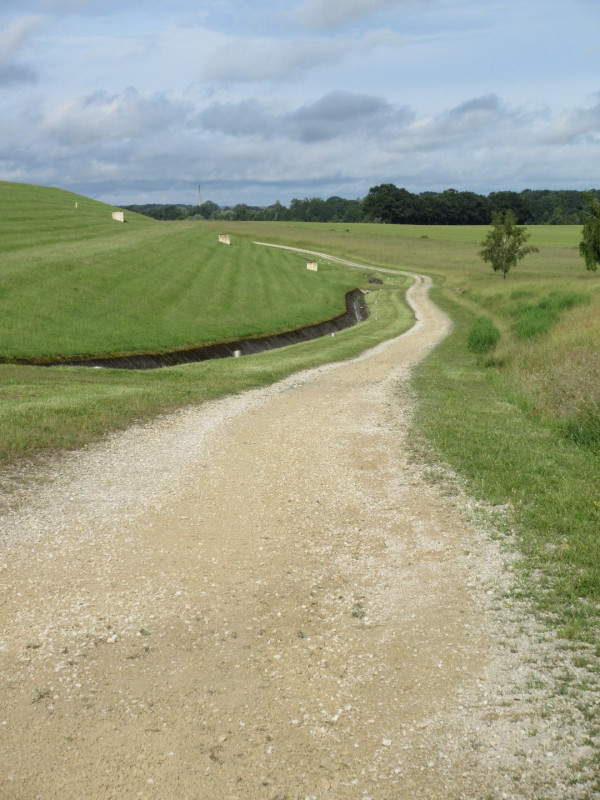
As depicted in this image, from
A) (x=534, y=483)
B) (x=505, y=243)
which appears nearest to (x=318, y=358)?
(x=534, y=483)

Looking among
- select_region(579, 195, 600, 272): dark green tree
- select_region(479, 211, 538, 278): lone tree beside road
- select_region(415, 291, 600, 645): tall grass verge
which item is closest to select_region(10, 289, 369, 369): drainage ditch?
select_region(415, 291, 600, 645): tall grass verge

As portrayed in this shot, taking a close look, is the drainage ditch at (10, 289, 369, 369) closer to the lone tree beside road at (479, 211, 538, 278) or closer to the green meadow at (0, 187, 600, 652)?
the green meadow at (0, 187, 600, 652)

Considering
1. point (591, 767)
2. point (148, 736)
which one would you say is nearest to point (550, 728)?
point (591, 767)

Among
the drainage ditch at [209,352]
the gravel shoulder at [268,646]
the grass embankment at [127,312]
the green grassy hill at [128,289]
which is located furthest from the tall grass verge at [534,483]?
the green grassy hill at [128,289]

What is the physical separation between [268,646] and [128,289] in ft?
124

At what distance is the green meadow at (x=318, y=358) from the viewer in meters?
10.0

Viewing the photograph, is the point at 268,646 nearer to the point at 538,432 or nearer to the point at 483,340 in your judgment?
the point at 538,432

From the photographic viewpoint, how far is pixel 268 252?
81875 millimetres

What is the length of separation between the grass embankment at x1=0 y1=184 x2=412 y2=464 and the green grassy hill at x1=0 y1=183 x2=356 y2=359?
12 cm

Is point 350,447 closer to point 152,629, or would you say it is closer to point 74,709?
point 152,629

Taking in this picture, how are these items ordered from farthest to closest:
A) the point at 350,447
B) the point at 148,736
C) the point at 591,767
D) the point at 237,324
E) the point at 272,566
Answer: the point at 237,324 < the point at 350,447 < the point at 272,566 < the point at 148,736 < the point at 591,767

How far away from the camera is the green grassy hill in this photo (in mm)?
32094

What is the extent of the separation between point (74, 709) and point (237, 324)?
35610 millimetres

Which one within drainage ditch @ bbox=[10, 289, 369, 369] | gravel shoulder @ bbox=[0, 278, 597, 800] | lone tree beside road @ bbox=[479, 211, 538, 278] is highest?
lone tree beside road @ bbox=[479, 211, 538, 278]
